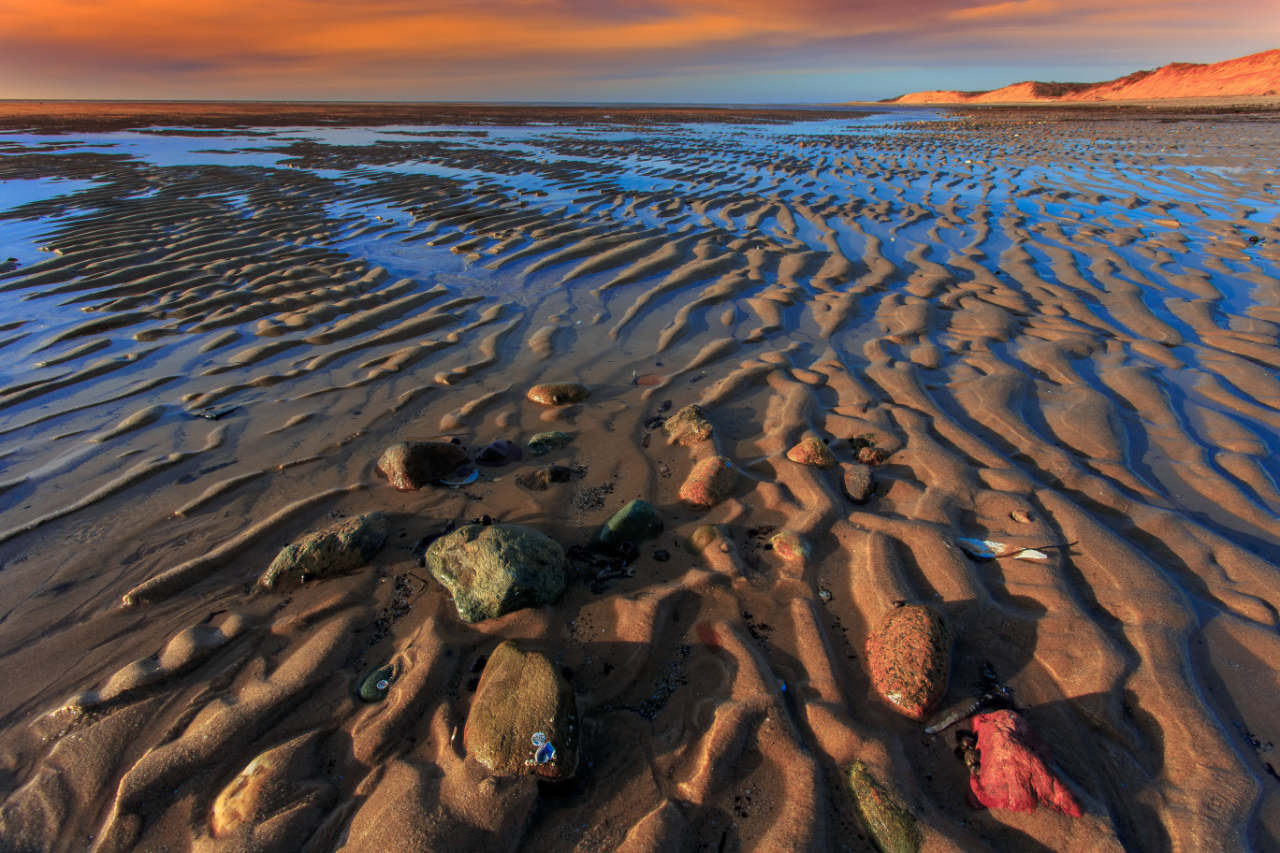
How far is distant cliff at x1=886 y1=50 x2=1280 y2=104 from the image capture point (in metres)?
58.9

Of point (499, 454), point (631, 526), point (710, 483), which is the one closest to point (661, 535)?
point (631, 526)

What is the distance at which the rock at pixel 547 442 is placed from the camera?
12.3ft

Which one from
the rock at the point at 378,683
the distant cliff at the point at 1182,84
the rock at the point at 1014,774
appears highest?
the distant cliff at the point at 1182,84

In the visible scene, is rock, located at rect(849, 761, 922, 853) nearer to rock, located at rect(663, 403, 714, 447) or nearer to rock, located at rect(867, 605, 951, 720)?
rock, located at rect(867, 605, 951, 720)

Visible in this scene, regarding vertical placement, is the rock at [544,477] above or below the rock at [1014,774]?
below

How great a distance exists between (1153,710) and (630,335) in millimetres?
4504

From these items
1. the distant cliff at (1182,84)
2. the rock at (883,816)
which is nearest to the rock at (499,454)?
the rock at (883,816)

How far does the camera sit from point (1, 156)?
718 inches

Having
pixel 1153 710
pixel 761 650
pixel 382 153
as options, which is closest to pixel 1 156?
pixel 382 153

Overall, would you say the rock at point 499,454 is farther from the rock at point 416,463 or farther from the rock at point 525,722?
the rock at point 525,722

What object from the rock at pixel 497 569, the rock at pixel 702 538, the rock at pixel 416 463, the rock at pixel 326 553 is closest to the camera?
the rock at pixel 497 569

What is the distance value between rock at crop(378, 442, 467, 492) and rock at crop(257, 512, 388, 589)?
0.49 m

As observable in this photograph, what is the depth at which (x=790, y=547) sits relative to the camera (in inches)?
111

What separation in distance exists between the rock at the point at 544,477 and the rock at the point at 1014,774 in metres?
2.39
